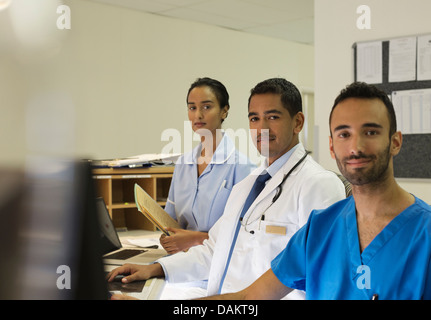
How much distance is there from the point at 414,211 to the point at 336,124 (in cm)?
24

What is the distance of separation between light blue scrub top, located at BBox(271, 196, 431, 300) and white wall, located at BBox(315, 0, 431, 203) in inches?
67.3

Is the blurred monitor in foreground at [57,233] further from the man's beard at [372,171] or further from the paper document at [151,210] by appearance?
the paper document at [151,210]

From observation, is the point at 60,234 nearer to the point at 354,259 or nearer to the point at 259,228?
the point at 354,259

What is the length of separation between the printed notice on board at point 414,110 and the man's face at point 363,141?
161cm

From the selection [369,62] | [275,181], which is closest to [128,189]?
[369,62]

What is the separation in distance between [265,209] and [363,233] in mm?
453

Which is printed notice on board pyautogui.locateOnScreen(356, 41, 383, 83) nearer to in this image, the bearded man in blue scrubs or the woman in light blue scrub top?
the woman in light blue scrub top

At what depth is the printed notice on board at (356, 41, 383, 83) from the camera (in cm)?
260

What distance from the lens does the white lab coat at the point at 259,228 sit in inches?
52.1

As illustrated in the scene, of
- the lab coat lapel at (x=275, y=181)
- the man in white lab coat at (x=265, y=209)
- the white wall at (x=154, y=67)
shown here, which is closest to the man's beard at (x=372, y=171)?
the man in white lab coat at (x=265, y=209)

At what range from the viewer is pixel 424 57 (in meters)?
2.48

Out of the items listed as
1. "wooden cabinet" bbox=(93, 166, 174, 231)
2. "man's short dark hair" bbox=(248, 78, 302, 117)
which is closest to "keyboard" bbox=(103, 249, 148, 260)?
"man's short dark hair" bbox=(248, 78, 302, 117)
